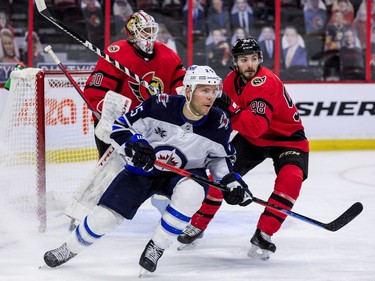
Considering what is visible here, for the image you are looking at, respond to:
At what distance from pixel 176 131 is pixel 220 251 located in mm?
741

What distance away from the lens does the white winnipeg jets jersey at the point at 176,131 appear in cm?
356

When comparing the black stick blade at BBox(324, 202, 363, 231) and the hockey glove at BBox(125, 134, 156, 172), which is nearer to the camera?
the hockey glove at BBox(125, 134, 156, 172)

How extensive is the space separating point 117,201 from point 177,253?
61 cm

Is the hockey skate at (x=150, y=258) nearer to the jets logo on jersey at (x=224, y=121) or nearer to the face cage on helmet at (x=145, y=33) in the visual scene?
the jets logo on jersey at (x=224, y=121)

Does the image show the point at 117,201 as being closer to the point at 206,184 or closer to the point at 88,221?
the point at 88,221

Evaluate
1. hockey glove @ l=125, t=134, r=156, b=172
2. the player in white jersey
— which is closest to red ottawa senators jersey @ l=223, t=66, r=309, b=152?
the player in white jersey

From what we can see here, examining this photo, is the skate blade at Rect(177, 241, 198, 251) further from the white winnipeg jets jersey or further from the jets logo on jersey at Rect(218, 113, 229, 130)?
the jets logo on jersey at Rect(218, 113, 229, 130)

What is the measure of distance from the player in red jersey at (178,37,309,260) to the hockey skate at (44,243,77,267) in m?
0.65

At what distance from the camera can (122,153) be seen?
3.52 metres

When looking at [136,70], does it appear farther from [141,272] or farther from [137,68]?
[141,272]

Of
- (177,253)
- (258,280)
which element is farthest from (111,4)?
(258,280)

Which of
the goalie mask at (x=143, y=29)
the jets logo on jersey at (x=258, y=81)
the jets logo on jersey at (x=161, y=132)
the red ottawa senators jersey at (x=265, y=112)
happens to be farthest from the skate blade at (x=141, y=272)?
the goalie mask at (x=143, y=29)

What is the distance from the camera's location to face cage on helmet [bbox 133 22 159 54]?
4.33m

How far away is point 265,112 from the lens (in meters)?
3.94
